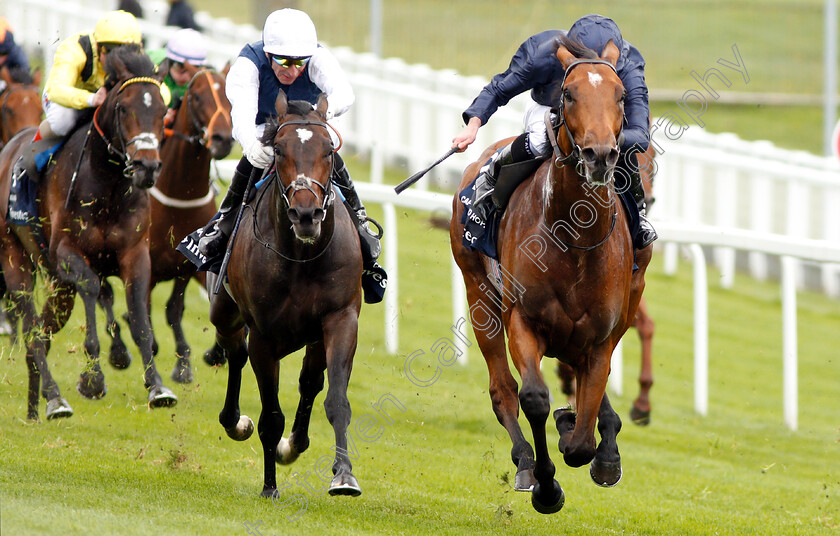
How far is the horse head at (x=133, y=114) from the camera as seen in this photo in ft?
24.3

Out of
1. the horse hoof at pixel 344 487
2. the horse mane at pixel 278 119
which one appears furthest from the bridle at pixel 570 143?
the horse hoof at pixel 344 487

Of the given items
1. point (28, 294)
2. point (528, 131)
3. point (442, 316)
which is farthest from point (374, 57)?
point (528, 131)

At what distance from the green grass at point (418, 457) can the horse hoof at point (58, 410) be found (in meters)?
0.14

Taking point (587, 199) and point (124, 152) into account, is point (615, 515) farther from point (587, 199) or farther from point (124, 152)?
point (124, 152)

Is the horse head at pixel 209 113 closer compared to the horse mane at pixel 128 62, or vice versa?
the horse mane at pixel 128 62

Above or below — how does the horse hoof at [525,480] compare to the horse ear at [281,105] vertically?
below

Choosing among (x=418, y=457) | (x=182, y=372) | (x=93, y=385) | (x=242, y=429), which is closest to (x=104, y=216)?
(x=93, y=385)

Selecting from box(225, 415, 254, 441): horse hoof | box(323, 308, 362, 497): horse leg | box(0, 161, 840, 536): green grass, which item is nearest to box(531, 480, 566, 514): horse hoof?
box(0, 161, 840, 536): green grass

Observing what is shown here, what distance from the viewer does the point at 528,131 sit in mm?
6656

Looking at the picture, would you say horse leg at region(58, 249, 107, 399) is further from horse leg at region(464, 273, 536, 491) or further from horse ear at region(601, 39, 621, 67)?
horse ear at region(601, 39, 621, 67)

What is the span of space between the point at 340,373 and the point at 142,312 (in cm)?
218

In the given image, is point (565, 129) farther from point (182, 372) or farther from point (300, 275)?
point (182, 372)

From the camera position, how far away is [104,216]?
7.79 metres

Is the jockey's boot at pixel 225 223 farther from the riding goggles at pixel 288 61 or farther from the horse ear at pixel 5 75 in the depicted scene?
the horse ear at pixel 5 75
